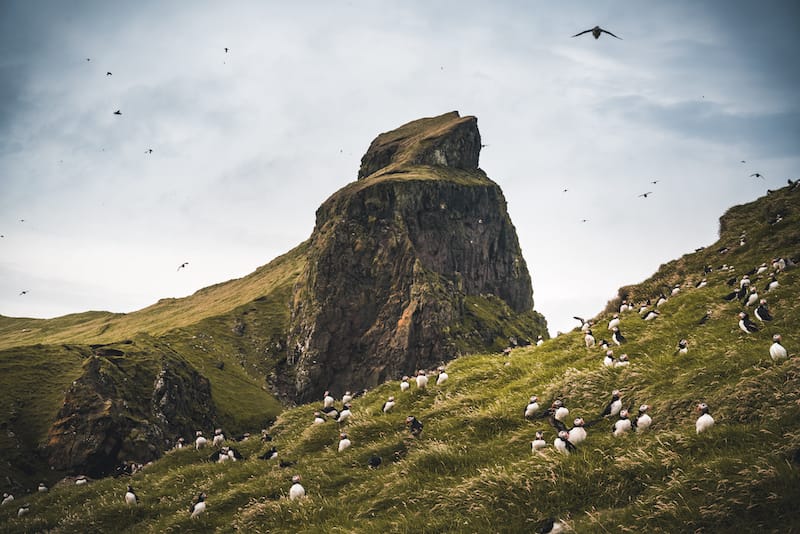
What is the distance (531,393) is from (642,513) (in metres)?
9.40

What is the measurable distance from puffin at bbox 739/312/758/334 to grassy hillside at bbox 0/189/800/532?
10.6 inches

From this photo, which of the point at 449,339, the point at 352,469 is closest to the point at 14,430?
the point at 352,469

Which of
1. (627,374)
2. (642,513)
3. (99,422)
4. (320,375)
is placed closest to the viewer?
(642,513)

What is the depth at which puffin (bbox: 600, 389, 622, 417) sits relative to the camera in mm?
14944

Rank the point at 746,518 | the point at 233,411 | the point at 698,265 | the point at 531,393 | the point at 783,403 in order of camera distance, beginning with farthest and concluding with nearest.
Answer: the point at 233,411 → the point at 698,265 → the point at 531,393 → the point at 783,403 → the point at 746,518

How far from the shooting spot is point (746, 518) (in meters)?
8.60

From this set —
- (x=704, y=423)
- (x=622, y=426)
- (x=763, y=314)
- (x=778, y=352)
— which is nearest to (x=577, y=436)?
(x=622, y=426)

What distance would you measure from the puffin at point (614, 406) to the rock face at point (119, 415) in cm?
8286

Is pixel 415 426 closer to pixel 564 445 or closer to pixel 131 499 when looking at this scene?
pixel 564 445

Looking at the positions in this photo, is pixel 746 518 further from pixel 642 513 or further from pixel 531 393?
pixel 531 393

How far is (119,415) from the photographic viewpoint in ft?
275

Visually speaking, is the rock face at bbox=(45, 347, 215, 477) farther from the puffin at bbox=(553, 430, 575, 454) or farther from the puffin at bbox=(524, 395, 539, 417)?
the puffin at bbox=(553, 430, 575, 454)

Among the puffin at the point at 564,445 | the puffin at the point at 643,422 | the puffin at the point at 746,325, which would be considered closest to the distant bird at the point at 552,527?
the puffin at the point at 564,445

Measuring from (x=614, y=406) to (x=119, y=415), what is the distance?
88.9 meters
